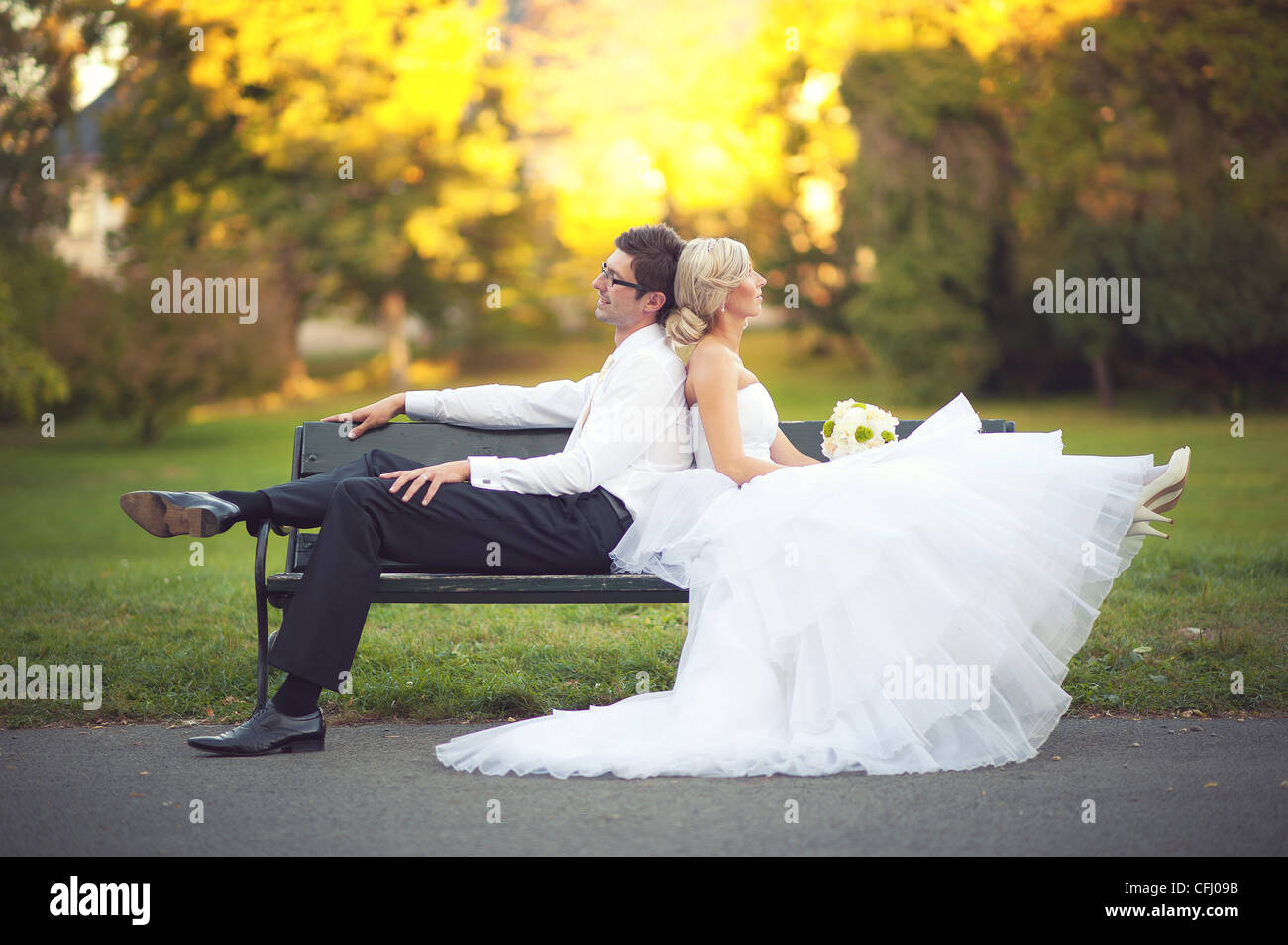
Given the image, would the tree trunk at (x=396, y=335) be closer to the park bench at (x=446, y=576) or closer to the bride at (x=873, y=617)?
the park bench at (x=446, y=576)

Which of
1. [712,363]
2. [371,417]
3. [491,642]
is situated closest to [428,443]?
[371,417]

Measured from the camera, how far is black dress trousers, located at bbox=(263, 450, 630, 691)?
14.6 ft

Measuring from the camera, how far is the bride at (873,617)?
438 centimetres

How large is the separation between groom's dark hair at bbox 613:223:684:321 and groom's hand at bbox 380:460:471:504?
99cm

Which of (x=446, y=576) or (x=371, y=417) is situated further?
(x=371, y=417)

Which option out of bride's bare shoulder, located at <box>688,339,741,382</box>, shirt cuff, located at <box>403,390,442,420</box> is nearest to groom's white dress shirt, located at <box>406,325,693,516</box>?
bride's bare shoulder, located at <box>688,339,741,382</box>

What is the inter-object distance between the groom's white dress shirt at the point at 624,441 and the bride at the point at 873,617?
0.32 meters

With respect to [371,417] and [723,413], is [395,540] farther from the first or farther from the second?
[723,413]

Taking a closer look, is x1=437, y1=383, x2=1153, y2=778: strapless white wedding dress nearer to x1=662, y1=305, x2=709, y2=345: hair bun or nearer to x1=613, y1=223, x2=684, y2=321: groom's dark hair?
x1=662, y1=305, x2=709, y2=345: hair bun

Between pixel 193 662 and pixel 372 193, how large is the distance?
99.3 feet

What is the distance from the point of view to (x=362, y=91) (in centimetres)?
3164

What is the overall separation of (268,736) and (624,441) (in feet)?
5.36

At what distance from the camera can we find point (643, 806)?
396 centimetres
